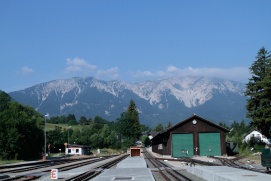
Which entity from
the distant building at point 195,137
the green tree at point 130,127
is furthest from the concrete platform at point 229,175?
the green tree at point 130,127

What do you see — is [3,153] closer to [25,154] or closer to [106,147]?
[25,154]

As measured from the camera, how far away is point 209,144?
69250 mm

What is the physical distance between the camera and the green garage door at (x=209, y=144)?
2697 inches

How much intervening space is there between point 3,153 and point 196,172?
49.0m

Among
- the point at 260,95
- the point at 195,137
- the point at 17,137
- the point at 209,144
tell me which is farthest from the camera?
the point at 17,137

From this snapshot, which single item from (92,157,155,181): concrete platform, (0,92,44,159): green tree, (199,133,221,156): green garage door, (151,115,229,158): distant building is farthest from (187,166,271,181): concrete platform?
(0,92,44,159): green tree

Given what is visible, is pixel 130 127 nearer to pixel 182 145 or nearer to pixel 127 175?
pixel 182 145

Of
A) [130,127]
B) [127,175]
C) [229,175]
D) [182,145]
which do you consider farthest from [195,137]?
[130,127]

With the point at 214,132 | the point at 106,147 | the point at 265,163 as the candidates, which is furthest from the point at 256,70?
the point at 106,147

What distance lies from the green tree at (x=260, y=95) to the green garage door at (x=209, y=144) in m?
8.10

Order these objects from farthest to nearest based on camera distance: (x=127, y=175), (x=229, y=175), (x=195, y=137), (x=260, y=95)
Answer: (x=195, y=137)
(x=260, y=95)
(x=127, y=175)
(x=229, y=175)

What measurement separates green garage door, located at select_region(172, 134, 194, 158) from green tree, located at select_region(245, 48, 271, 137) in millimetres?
11253

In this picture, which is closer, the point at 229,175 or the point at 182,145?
the point at 229,175

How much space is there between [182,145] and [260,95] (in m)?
16.0
